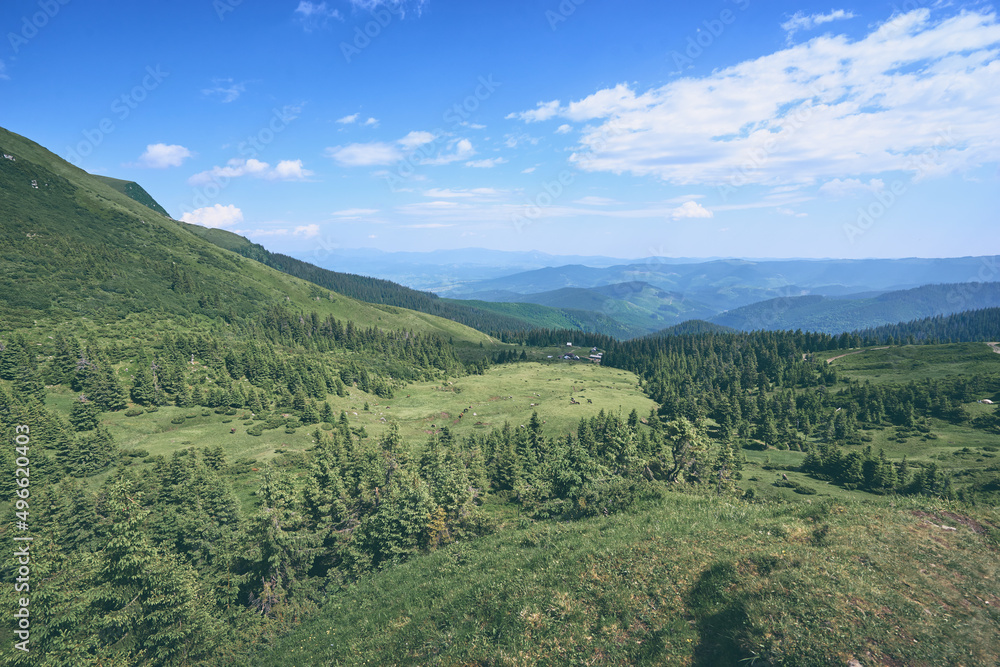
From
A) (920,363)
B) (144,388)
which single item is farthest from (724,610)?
(920,363)

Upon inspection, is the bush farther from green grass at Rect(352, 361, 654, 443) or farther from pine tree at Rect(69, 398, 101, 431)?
green grass at Rect(352, 361, 654, 443)

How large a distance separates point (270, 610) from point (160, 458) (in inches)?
1742

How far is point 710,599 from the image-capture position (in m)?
17.2

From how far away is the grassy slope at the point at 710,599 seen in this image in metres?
13.8

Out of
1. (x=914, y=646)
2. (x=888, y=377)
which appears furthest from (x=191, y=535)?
(x=888, y=377)

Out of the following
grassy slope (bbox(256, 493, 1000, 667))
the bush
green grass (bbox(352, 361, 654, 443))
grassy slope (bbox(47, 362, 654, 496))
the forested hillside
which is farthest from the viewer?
green grass (bbox(352, 361, 654, 443))

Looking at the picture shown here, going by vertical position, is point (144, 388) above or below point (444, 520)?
above

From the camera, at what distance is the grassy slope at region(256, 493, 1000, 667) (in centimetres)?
1376

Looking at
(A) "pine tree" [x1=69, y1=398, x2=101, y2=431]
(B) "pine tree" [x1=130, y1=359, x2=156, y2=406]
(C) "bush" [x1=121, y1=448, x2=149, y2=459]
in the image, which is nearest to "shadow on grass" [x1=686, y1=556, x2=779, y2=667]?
(C) "bush" [x1=121, y1=448, x2=149, y2=459]

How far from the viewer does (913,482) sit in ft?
236

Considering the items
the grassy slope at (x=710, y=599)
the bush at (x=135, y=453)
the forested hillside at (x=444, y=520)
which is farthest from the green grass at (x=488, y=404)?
the grassy slope at (x=710, y=599)

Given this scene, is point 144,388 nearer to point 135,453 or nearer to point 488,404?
point 135,453

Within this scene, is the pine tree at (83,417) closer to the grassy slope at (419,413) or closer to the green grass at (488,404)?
the grassy slope at (419,413)

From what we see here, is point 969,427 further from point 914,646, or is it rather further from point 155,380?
point 155,380
